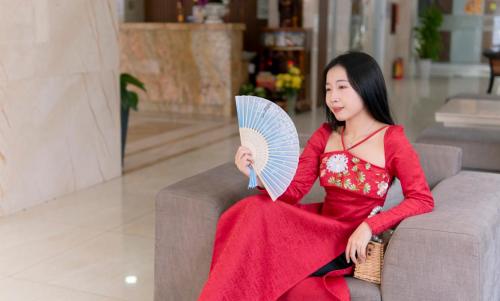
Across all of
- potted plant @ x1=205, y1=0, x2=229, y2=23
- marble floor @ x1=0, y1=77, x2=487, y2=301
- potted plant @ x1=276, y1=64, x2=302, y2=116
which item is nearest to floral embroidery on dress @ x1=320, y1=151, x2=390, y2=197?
marble floor @ x1=0, y1=77, x2=487, y2=301

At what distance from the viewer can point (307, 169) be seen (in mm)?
2662

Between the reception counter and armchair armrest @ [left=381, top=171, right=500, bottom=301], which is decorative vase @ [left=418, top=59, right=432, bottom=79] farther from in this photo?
armchair armrest @ [left=381, top=171, right=500, bottom=301]

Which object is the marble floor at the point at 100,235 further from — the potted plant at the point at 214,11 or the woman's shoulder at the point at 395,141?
the potted plant at the point at 214,11

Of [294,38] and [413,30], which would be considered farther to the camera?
[413,30]

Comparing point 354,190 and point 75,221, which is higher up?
point 354,190

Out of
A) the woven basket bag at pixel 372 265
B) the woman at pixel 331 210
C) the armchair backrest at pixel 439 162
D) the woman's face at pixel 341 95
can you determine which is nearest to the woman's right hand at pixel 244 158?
the woman at pixel 331 210

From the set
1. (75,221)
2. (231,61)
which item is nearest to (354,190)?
(75,221)

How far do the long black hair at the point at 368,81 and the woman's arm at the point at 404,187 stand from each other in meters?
0.11

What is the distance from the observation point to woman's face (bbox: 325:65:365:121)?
2.50 m

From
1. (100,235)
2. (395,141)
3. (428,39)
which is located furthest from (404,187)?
(428,39)

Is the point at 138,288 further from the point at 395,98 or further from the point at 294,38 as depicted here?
the point at 395,98

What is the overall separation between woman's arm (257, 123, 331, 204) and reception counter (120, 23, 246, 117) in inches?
245

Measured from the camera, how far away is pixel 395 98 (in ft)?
37.9

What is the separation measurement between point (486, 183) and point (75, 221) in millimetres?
2626
